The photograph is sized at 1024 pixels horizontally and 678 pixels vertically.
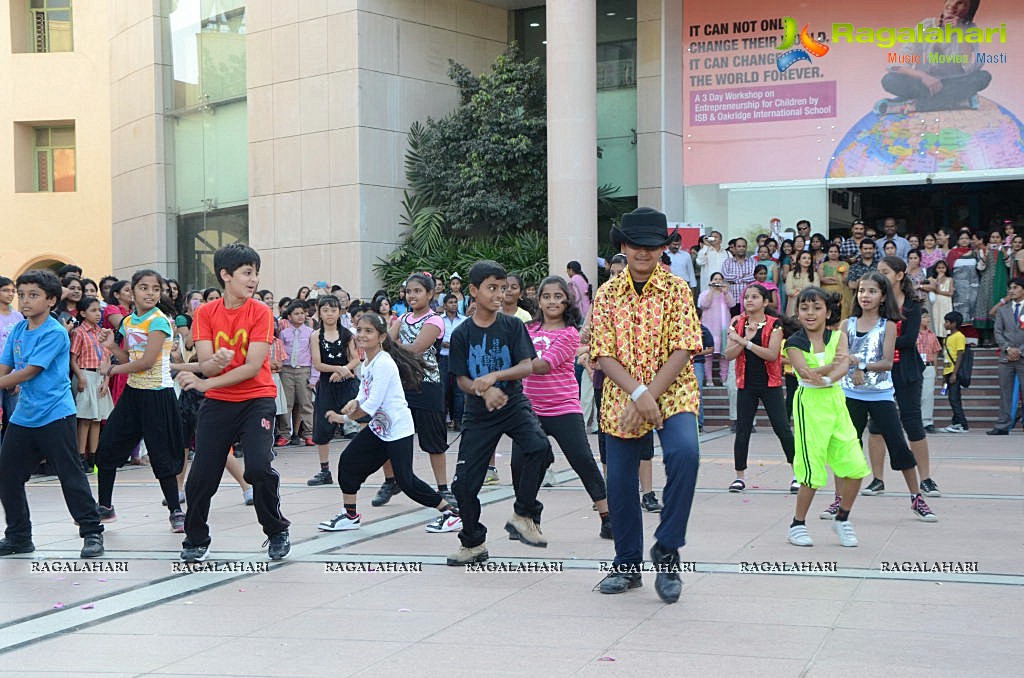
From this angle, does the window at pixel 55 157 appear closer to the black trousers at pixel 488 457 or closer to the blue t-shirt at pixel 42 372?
the blue t-shirt at pixel 42 372

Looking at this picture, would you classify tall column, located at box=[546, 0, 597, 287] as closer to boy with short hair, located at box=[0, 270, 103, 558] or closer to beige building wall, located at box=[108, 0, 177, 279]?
beige building wall, located at box=[108, 0, 177, 279]

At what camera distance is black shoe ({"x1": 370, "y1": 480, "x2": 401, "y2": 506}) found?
9.48m

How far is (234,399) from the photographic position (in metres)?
7.10

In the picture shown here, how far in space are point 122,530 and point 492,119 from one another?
15412 mm

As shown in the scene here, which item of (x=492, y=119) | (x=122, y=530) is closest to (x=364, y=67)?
Result: (x=492, y=119)

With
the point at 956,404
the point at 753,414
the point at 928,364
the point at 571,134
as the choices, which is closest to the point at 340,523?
the point at 753,414

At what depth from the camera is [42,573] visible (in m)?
7.10

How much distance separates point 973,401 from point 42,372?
12.8m

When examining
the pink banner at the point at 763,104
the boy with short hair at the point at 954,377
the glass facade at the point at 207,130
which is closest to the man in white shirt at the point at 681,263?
the pink banner at the point at 763,104

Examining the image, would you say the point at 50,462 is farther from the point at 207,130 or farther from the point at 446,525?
the point at 207,130

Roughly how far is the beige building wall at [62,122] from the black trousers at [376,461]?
26.9m

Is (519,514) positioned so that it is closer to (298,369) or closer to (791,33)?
(298,369)

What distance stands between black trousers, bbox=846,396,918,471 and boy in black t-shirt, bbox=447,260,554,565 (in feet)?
8.30

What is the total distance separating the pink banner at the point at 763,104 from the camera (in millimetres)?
21906
